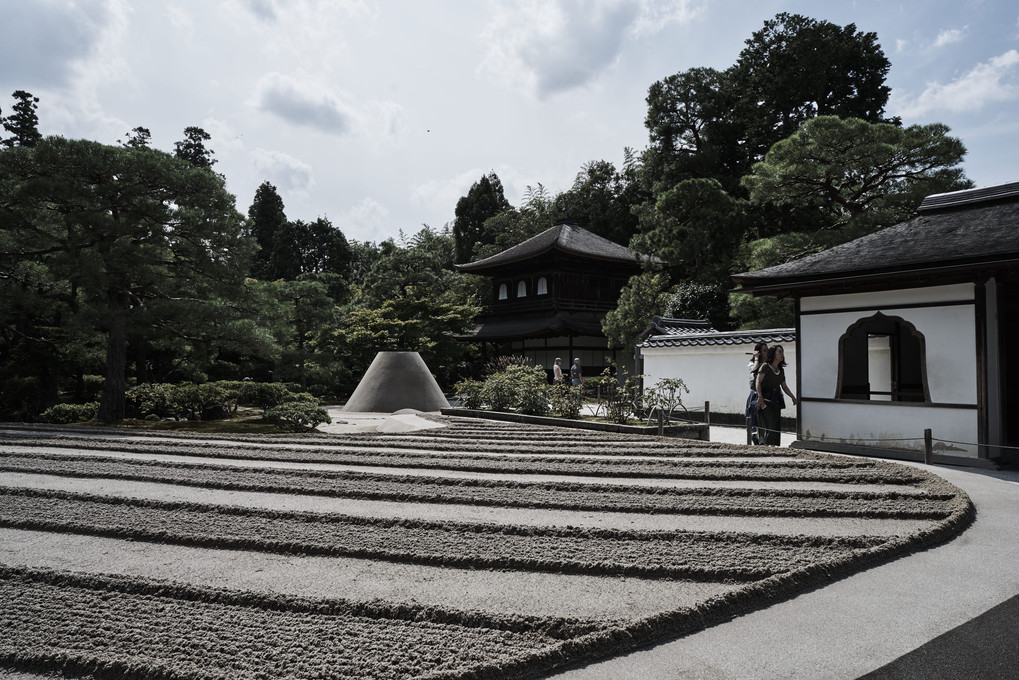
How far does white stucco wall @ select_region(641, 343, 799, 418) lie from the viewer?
43.4 ft

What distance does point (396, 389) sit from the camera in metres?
15.6

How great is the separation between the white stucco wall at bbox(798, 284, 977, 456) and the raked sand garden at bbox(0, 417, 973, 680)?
156 centimetres

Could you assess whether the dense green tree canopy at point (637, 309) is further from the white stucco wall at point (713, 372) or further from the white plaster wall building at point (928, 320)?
the white plaster wall building at point (928, 320)

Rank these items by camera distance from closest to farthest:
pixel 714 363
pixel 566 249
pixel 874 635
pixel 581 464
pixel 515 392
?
pixel 874 635 → pixel 581 464 → pixel 515 392 → pixel 714 363 → pixel 566 249

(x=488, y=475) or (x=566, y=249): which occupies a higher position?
(x=566, y=249)

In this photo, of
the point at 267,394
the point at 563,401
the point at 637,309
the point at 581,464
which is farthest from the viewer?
the point at 637,309

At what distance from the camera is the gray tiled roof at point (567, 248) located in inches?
1027

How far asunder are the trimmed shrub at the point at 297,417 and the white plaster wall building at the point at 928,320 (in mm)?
7370

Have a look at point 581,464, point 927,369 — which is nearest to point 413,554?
point 581,464

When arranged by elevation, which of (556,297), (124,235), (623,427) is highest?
(556,297)

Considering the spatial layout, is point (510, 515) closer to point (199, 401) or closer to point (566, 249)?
point (199, 401)

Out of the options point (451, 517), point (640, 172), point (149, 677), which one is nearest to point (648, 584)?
point (451, 517)

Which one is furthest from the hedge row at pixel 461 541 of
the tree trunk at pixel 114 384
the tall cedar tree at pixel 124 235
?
the tree trunk at pixel 114 384

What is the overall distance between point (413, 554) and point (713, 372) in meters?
11.3
